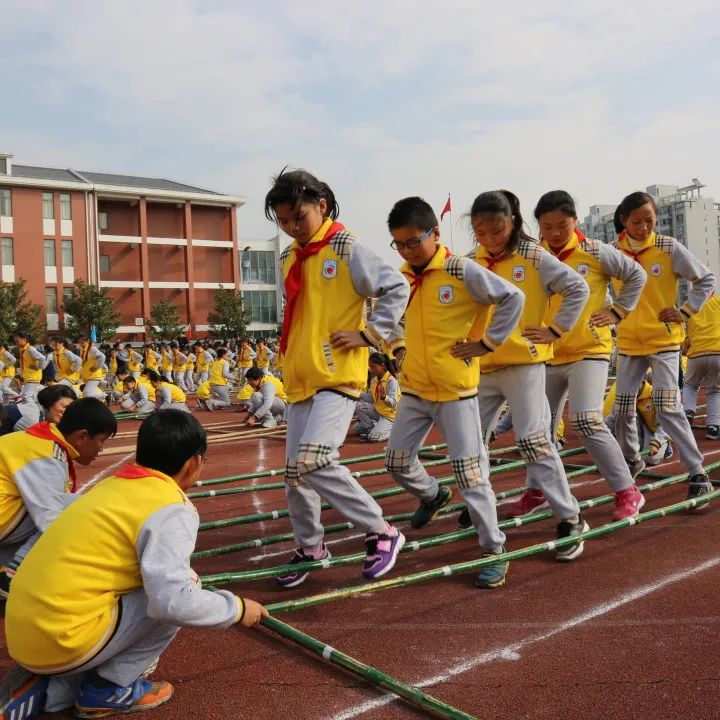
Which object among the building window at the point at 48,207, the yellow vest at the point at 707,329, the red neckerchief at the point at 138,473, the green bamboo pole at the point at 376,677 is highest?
the building window at the point at 48,207

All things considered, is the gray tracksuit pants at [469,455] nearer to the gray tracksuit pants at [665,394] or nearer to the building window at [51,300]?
the gray tracksuit pants at [665,394]

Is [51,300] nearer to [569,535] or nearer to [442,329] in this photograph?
[442,329]

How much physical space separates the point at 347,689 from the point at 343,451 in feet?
24.9

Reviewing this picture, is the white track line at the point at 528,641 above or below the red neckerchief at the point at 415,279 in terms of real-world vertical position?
below

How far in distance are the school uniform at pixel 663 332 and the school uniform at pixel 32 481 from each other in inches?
171

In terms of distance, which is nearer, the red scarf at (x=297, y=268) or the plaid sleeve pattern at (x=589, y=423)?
the red scarf at (x=297, y=268)

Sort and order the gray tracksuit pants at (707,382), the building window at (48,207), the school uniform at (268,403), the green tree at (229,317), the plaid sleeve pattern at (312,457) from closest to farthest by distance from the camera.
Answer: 1. the plaid sleeve pattern at (312,457)
2. the gray tracksuit pants at (707,382)
3. the school uniform at (268,403)
4. the building window at (48,207)
5. the green tree at (229,317)

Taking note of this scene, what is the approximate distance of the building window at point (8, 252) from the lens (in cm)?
4525

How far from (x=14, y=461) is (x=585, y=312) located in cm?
370

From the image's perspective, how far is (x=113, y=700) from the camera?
284 cm

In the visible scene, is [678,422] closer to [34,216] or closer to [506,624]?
[506,624]

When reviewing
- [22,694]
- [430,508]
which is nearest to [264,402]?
[430,508]

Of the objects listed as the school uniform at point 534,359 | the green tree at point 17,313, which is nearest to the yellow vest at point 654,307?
the school uniform at point 534,359

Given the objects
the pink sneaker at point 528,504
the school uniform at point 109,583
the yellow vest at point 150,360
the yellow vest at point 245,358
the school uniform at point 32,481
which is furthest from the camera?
the yellow vest at point 150,360
